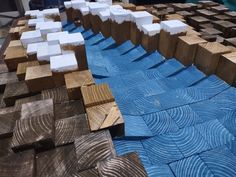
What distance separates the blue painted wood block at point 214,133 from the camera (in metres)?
1.64

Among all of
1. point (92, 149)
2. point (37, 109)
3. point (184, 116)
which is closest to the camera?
point (92, 149)

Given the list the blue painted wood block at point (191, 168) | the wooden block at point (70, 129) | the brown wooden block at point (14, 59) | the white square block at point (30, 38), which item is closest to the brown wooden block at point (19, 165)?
the wooden block at point (70, 129)

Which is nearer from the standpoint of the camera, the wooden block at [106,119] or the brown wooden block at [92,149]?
the brown wooden block at [92,149]

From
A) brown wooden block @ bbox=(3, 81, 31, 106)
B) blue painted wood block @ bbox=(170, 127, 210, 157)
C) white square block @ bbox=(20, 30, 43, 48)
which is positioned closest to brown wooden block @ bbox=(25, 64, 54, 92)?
brown wooden block @ bbox=(3, 81, 31, 106)

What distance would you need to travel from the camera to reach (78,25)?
4.70 m

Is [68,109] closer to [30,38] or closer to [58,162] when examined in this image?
[58,162]

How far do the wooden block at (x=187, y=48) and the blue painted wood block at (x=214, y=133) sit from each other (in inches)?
39.6

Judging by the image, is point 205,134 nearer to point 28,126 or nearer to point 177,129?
point 177,129

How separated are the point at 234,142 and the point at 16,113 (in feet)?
5.63

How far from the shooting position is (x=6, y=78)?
86.8 inches

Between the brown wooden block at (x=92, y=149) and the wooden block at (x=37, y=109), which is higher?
the wooden block at (x=37, y=109)

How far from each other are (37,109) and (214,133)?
1394 millimetres

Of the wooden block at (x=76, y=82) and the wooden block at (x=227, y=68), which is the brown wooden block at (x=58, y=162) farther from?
the wooden block at (x=227, y=68)

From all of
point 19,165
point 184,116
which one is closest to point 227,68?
point 184,116
